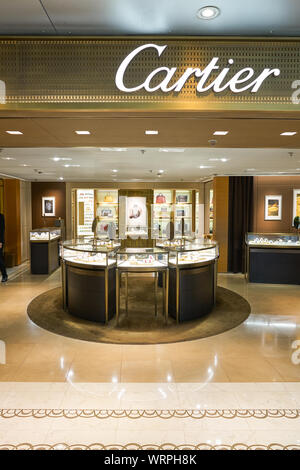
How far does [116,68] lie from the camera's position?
2586 mm

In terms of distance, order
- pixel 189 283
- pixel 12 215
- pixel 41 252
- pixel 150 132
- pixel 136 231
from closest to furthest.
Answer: pixel 150 132, pixel 189 283, pixel 41 252, pixel 12 215, pixel 136 231

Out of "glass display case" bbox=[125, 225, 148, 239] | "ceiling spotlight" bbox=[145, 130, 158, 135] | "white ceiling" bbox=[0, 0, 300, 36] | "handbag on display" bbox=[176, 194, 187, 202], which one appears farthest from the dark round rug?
"handbag on display" bbox=[176, 194, 187, 202]

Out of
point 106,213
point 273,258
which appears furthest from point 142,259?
point 106,213

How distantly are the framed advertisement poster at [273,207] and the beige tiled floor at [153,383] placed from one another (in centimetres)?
538

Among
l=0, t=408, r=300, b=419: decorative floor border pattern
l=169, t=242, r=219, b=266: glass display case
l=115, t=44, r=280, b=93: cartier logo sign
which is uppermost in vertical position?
l=115, t=44, r=280, b=93: cartier logo sign

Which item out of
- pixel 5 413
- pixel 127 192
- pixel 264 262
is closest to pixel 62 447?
pixel 5 413

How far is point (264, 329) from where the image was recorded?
4.85 metres

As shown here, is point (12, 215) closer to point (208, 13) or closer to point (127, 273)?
point (127, 273)

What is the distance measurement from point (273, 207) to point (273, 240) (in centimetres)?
200

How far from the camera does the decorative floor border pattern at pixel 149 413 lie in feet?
8.70

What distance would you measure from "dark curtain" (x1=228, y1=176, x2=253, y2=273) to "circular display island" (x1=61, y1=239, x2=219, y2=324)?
4015 millimetres

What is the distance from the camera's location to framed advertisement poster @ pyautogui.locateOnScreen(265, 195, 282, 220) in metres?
9.81

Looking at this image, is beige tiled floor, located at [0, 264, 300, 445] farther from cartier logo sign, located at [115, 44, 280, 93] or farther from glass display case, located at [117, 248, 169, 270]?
cartier logo sign, located at [115, 44, 280, 93]

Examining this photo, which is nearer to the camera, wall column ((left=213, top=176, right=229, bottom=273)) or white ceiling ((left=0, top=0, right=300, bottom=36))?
white ceiling ((left=0, top=0, right=300, bottom=36))
